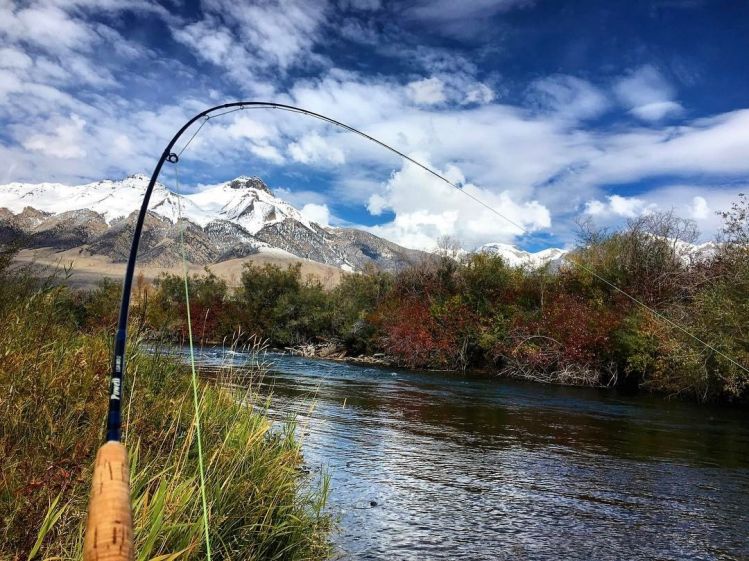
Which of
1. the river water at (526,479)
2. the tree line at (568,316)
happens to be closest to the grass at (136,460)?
the river water at (526,479)

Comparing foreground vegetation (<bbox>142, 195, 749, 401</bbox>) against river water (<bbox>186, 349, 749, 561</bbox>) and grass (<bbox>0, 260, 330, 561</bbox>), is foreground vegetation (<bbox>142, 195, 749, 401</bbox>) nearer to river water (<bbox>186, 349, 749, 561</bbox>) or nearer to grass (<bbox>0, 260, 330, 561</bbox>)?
river water (<bbox>186, 349, 749, 561</bbox>)

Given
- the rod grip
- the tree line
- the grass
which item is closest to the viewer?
the rod grip

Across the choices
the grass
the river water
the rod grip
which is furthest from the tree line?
the rod grip

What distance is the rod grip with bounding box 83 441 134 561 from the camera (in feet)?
4.07

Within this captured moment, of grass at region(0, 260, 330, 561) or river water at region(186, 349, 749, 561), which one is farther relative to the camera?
river water at region(186, 349, 749, 561)

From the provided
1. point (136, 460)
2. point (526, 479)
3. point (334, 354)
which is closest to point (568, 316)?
point (334, 354)

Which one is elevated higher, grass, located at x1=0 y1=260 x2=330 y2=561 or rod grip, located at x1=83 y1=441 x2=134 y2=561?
rod grip, located at x1=83 y1=441 x2=134 y2=561

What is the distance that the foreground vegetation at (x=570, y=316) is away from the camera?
20.2m

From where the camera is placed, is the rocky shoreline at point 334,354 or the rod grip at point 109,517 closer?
the rod grip at point 109,517

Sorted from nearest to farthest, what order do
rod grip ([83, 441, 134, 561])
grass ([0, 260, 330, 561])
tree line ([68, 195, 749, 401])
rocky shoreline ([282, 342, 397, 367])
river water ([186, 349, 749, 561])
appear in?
1. rod grip ([83, 441, 134, 561])
2. grass ([0, 260, 330, 561])
3. river water ([186, 349, 749, 561])
4. tree line ([68, 195, 749, 401])
5. rocky shoreline ([282, 342, 397, 367])

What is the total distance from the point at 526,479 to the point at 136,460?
681 cm

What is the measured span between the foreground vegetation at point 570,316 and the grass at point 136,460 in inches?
386

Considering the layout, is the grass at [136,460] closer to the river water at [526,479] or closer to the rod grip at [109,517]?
the river water at [526,479]

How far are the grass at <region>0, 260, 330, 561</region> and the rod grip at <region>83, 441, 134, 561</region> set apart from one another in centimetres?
151
